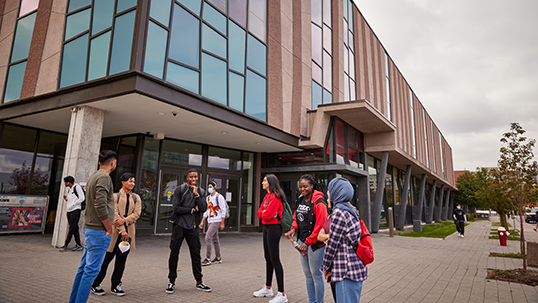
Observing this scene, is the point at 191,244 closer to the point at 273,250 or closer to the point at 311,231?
the point at 273,250

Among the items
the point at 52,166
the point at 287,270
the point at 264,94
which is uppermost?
the point at 264,94

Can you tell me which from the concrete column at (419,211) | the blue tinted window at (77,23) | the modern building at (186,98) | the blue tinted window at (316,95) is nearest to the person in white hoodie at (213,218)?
the modern building at (186,98)

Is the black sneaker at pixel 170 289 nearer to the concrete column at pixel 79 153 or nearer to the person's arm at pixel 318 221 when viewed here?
the person's arm at pixel 318 221

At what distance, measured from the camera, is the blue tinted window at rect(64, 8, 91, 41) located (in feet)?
31.2

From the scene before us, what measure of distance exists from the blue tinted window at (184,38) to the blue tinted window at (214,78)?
44cm

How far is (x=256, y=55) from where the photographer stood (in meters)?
12.9

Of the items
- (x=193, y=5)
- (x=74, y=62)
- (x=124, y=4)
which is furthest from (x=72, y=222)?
(x=193, y=5)

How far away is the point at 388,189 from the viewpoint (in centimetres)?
2294

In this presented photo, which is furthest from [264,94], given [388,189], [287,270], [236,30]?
[388,189]

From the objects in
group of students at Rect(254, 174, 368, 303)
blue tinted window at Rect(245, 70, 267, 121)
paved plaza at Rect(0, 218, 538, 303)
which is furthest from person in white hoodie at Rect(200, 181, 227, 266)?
blue tinted window at Rect(245, 70, 267, 121)

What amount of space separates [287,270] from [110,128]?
905cm

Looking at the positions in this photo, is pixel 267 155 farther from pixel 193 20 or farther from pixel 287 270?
pixel 287 270

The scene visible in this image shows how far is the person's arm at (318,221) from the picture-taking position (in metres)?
3.89

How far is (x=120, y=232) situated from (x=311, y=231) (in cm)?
277
